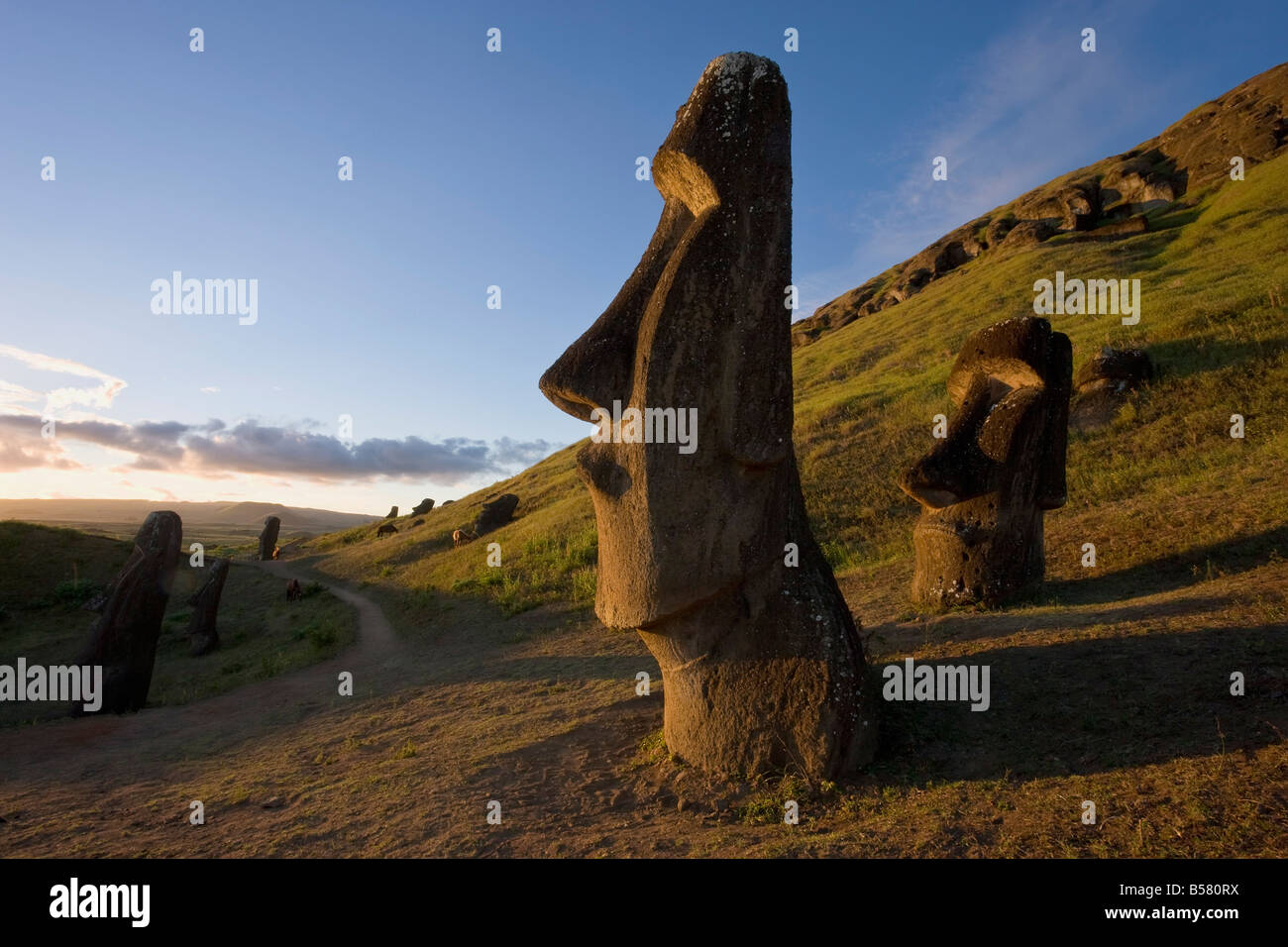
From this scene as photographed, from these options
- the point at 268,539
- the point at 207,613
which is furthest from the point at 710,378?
the point at 268,539

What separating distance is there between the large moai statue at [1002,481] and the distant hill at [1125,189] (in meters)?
49.8

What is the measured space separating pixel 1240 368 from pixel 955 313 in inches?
1092

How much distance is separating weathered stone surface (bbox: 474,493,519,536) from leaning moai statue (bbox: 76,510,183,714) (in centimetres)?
2059

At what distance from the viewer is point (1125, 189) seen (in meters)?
66.1

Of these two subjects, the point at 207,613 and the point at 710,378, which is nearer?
the point at 710,378

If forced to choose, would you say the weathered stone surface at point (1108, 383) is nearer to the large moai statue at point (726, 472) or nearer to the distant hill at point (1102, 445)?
the distant hill at point (1102, 445)

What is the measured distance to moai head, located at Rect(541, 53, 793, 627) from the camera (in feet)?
19.1

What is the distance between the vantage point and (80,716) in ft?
41.6

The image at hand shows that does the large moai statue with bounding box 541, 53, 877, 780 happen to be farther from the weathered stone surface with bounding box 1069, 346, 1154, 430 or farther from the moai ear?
the weathered stone surface with bounding box 1069, 346, 1154, 430

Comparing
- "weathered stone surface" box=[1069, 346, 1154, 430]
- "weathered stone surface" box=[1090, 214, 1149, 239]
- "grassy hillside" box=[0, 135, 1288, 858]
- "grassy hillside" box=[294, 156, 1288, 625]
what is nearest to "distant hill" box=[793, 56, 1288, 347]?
"weathered stone surface" box=[1090, 214, 1149, 239]

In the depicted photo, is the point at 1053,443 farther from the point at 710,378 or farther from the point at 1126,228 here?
the point at 1126,228

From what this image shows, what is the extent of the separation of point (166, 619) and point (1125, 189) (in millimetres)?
76711
